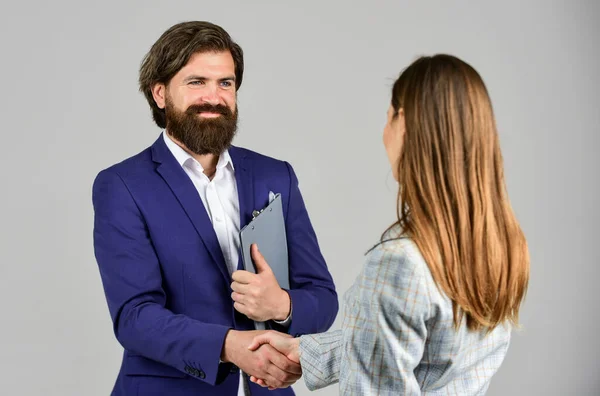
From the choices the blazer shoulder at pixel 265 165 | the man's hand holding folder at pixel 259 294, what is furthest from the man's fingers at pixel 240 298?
the blazer shoulder at pixel 265 165

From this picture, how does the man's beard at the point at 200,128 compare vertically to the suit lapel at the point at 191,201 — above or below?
above

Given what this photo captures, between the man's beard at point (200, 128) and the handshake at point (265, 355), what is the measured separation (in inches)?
26.5

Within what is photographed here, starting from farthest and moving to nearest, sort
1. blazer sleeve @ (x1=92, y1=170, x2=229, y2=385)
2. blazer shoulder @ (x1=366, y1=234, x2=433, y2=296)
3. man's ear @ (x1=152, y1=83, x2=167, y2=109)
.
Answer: man's ear @ (x1=152, y1=83, x2=167, y2=109) → blazer sleeve @ (x1=92, y1=170, x2=229, y2=385) → blazer shoulder @ (x1=366, y1=234, x2=433, y2=296)

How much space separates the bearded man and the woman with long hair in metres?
0.71

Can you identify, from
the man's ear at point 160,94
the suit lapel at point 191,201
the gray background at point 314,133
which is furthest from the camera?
the gray background at point 314,133

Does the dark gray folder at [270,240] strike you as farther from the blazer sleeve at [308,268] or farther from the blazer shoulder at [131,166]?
the blazer shoulder at [131,166]

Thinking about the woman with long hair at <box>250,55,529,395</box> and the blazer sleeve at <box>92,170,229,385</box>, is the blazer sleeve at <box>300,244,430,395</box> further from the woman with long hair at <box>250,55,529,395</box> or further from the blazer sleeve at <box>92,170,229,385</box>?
the blazer sleeve at <box>92,170,229,385</box>

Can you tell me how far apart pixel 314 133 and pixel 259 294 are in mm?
2310

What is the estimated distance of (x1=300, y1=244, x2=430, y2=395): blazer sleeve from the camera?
6.64 ft

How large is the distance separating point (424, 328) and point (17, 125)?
10.3 ft

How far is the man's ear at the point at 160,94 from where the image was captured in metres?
3.12

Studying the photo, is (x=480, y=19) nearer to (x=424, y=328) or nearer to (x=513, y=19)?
(x=513, y=19)

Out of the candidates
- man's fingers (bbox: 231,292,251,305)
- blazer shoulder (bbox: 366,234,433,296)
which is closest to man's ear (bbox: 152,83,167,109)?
man's fingers (bbox: 231,292,251,305)

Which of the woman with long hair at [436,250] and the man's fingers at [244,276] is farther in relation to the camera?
the man's fingers at [244,276]
